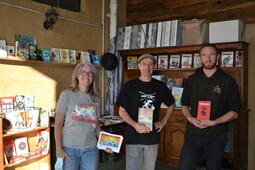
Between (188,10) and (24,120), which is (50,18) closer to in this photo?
(24,120)

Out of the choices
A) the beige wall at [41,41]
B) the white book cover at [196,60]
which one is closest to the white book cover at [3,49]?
the beige wall at [41,41]

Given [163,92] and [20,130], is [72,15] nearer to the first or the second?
[20,130]

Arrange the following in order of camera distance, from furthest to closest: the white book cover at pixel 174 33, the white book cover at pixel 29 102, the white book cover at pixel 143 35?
the white book cover at pixel 143 35
the white book cover at pixel 174 33
the white book cover at pixel 29 102

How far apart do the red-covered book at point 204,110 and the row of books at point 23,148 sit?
2063mm

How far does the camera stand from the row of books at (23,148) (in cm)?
327

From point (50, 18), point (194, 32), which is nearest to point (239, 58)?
point (194, 32)

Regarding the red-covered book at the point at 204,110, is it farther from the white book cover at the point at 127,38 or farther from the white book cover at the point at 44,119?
the white book cover at the point at 127,38

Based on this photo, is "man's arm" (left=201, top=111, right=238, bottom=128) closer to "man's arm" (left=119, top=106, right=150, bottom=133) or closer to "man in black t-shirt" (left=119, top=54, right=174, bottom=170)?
"man in black t-shirt" (left=119, top=54, right=174, bottom=170)

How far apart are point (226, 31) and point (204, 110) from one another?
6.08 ft

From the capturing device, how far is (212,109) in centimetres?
237

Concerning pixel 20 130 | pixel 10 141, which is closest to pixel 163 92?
pixel 20 130

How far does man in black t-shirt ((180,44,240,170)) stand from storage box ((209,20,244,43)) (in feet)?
4.85

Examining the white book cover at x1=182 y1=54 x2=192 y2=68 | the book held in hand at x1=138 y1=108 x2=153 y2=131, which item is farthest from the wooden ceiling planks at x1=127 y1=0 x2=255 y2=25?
the book held in hand at x1=138 y1=108 x2=153 y2=131

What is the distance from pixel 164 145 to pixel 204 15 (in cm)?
223
